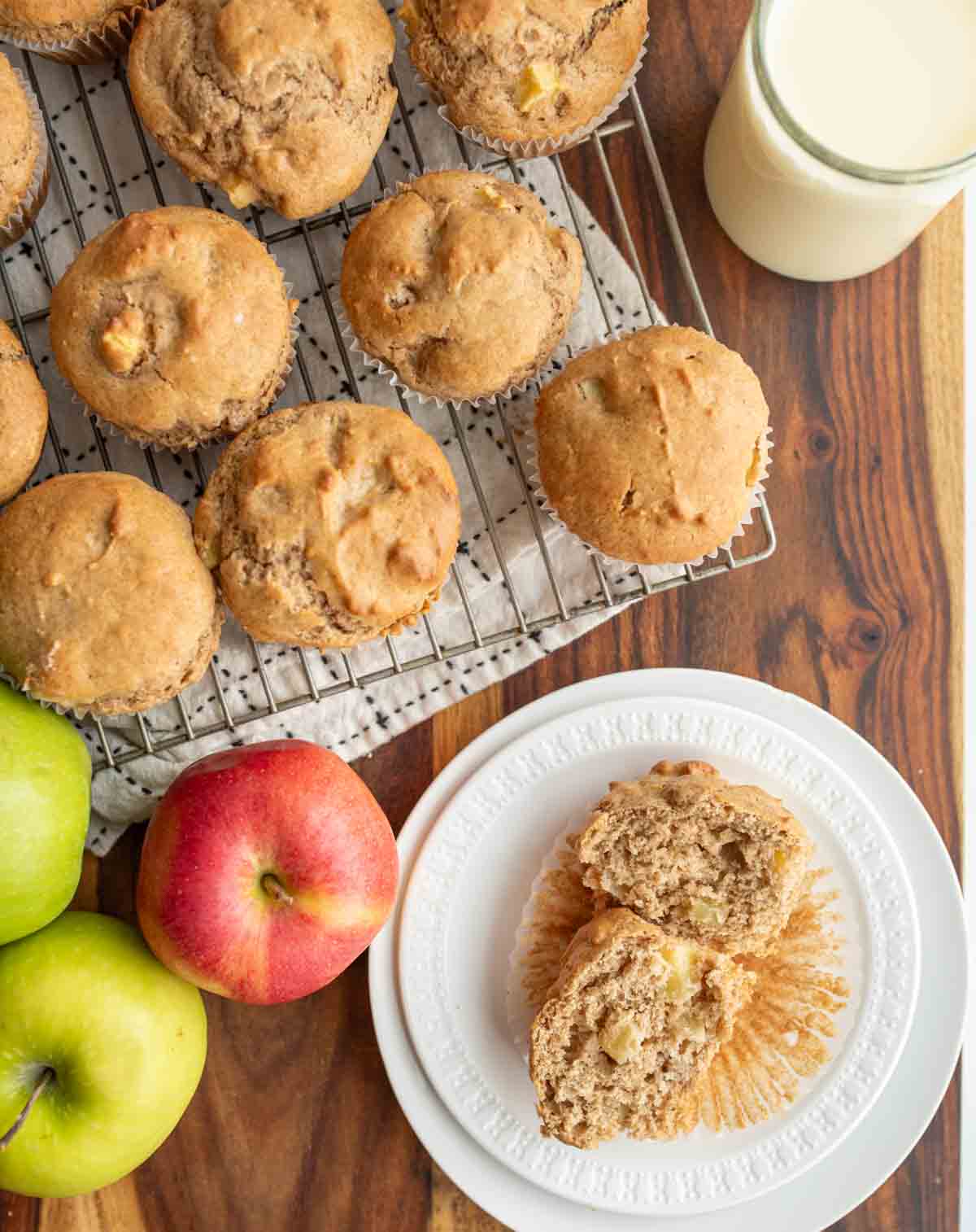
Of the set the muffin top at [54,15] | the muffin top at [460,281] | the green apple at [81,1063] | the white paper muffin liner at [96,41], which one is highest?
the muffin top at [54,15]

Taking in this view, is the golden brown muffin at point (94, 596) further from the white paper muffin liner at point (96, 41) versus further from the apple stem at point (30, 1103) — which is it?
the white paper muffin liner at point (96, 41)

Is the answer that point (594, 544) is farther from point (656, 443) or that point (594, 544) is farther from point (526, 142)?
point (526, 142)

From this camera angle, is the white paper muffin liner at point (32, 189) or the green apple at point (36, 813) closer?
the green apple at point (36, 813)

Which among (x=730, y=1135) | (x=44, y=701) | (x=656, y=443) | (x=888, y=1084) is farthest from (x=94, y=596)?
(x=888, y=1084)

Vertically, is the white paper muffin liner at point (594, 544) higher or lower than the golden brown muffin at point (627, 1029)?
higher

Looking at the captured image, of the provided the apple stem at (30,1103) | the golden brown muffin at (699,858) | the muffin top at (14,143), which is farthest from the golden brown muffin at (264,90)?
the apple stem at (30,1103)

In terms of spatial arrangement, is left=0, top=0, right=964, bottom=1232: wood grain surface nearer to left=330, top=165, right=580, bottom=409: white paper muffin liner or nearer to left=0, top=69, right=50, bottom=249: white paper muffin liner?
left=330, top=165, right=580, bottom=409: white paper muffin liner

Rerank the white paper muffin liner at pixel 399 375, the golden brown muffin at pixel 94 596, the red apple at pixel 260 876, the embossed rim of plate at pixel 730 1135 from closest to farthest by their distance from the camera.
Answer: the golden brown muffin at pixel 94 596, the red apple at pixel 260 876, the white paper muffin liner at pixel 399 375, the embossed rim of plate at pixel 730 1135

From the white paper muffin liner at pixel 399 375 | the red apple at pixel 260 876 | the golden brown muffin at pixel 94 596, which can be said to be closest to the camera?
the golden brown muffin at pixel 94 596
